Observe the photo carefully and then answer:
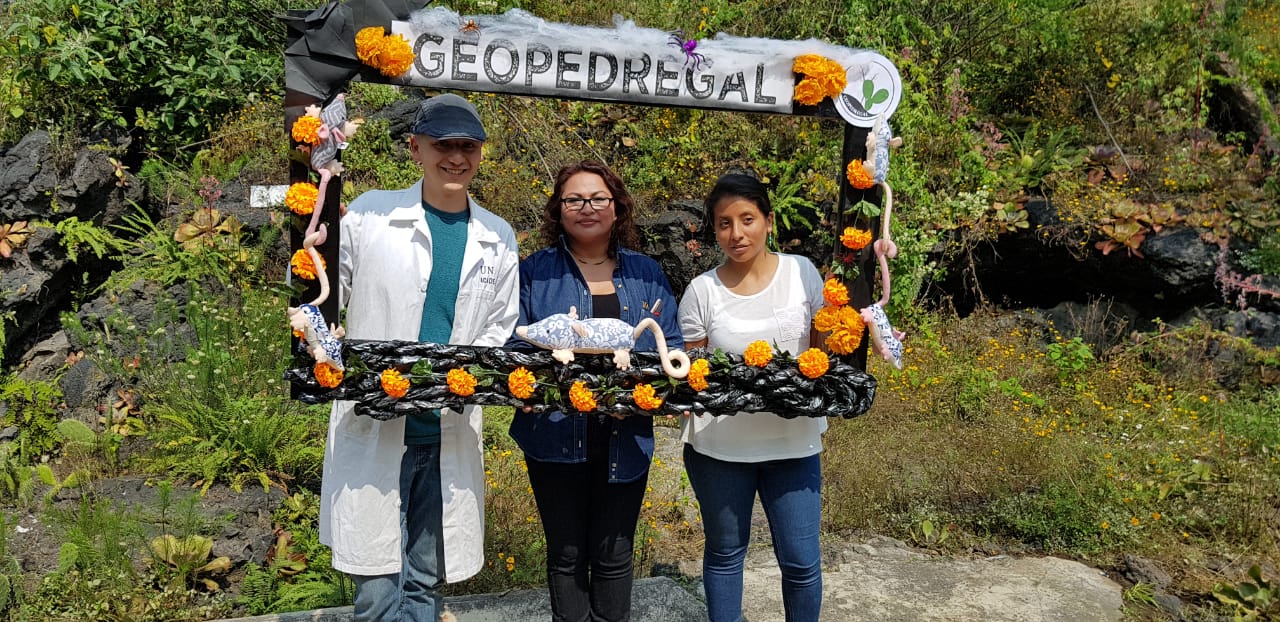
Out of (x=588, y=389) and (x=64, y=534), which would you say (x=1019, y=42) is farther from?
(x=64, y=534)

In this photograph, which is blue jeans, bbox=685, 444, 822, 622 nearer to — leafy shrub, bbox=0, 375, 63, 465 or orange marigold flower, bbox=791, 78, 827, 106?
orange marigold flower, bbox=791, 78, 827, 106

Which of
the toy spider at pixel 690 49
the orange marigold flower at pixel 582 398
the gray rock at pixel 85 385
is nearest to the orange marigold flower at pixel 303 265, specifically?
the orange marigold flower at pixel 582 398

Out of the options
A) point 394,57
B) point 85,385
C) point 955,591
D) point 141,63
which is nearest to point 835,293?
point 394,57

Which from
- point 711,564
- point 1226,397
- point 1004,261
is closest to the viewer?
point 711,564

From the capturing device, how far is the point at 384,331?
9.24 ft

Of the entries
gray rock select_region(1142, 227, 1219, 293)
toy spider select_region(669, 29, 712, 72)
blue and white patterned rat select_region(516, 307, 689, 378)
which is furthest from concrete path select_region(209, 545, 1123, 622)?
gray rock select_region(1142, 227, 1219, 293)

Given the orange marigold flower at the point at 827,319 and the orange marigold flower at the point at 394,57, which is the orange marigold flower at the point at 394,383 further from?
the orange marigold flower at the point at 827,319

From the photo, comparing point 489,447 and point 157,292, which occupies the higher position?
point 157,292

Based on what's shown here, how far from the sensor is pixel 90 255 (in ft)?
20.7

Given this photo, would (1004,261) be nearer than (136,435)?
No

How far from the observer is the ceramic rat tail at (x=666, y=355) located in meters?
2.71

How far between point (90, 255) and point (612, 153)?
4.28 m

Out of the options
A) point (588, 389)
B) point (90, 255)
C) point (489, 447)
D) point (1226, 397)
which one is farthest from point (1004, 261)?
point (90, 255)

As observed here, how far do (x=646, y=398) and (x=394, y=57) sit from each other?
1.34 m
